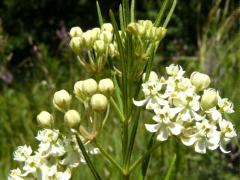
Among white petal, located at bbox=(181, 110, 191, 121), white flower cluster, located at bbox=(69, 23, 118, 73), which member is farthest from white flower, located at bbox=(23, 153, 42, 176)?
white petal, located at bbox=(181, 110, 191, 121)

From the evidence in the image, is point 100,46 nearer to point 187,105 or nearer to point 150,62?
point 150,62

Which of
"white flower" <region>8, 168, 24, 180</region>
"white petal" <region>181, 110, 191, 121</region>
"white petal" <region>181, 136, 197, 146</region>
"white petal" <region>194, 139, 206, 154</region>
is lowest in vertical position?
"white flower" <region>8, 168, 24, 180</region>

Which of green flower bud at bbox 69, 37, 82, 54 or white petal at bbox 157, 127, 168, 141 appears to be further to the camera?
green flower bud at bbox 69, 37, 82, 54

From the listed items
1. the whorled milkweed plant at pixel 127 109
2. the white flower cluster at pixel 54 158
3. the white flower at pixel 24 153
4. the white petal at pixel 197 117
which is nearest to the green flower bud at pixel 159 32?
the whorled milkweed plant at pixel 127 109

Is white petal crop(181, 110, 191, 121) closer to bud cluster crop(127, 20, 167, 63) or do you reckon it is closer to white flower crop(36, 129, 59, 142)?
bud cluster crop(127, 20, 167, 63)

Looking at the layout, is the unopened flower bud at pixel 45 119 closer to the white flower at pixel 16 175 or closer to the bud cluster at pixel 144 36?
the white flower at pixel 16 175
